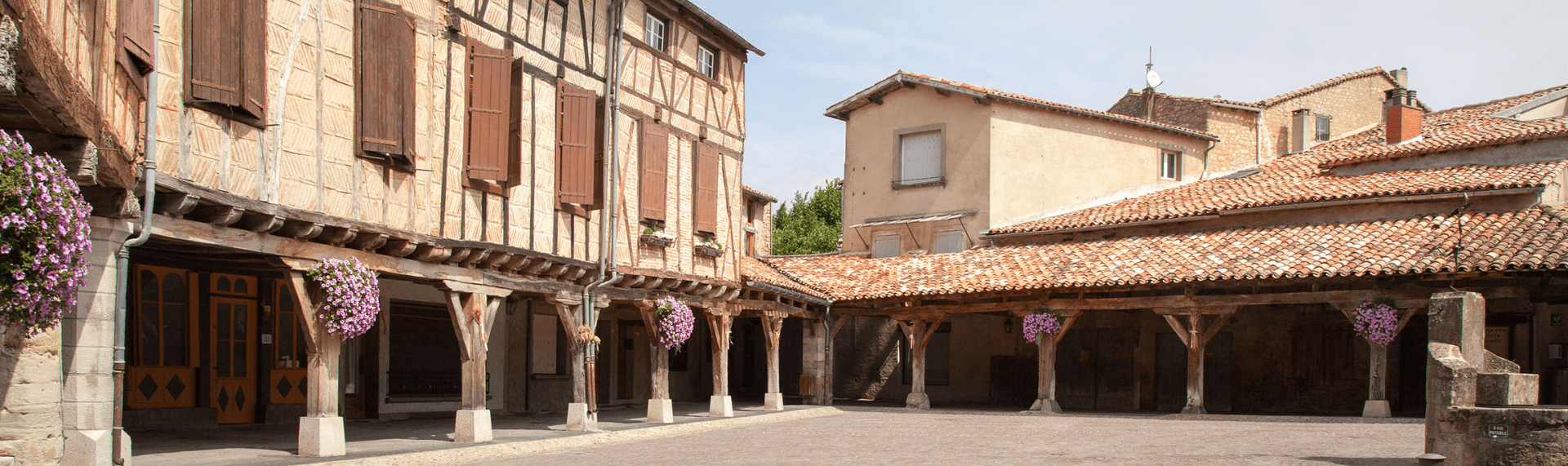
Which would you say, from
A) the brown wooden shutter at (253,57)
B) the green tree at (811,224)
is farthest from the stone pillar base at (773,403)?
the green tree at (811,224)

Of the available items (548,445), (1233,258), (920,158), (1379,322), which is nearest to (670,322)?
(548,445)

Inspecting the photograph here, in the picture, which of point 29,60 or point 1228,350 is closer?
point 29,60

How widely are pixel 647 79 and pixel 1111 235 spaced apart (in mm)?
10841

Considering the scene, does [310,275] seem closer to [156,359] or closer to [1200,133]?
[156,359]

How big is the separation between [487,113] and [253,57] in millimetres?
3230

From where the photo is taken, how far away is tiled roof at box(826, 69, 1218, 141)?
24828 mm

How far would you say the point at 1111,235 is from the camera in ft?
75.2

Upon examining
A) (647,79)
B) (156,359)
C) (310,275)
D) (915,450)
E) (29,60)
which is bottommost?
(915,450)

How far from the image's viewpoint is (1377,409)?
1695 centimetres

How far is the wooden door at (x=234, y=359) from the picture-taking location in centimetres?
1361

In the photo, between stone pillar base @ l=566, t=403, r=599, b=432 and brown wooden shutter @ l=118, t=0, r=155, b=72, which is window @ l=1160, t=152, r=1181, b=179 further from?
brown wooden shutter @ l=118, t=0, r=155, b=72

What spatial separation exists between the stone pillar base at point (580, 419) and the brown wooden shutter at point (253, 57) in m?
6.20

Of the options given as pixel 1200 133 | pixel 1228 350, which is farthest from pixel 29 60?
pixel 1200 133

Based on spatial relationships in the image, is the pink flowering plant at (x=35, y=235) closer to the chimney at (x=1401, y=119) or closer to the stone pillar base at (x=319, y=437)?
the stone pillar base at (x=319, y=437)
